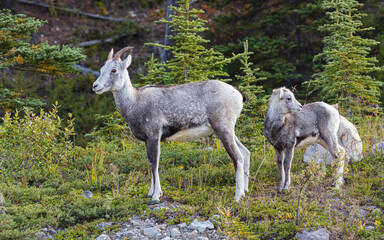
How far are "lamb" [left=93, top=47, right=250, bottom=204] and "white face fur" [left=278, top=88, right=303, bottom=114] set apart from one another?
0.74 m

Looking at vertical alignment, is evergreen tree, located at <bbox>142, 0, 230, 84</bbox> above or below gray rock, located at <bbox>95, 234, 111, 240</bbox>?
above

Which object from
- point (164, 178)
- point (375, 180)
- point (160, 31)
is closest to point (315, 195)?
point (375, 180)

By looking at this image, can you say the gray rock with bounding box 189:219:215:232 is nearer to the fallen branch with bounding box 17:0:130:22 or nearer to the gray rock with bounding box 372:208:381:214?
the gray rock with bounding box 372:208:381:214

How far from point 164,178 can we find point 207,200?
1253 millimetres

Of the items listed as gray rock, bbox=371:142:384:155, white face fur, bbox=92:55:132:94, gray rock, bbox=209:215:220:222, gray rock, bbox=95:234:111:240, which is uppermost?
white face fur, bbox=92:55:132:94

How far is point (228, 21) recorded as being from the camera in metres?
16.7

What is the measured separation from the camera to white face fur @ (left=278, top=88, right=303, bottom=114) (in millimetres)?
6992

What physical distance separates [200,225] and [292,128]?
2.45 meters

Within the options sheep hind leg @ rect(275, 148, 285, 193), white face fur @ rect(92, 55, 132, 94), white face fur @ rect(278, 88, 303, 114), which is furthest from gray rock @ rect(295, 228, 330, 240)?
white face fur @ rect(92, 55, 132, 94)

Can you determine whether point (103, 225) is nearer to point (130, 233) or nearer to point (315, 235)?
point (130, 233)

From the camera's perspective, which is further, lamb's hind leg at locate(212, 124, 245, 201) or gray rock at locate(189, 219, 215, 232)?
lamb's hind leg at locate(212, 124, 245, 201)

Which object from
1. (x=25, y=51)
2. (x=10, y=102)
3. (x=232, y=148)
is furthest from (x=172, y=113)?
(x=10, y=102)

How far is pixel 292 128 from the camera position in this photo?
704 cm

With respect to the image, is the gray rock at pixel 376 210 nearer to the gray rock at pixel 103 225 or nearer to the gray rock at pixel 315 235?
the gray rock at pixel 315 235
